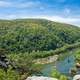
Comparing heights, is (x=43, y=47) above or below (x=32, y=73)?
below

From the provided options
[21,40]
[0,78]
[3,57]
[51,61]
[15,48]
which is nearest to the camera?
[0,78]

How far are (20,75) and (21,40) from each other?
160 meters

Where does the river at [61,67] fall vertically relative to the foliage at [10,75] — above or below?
below

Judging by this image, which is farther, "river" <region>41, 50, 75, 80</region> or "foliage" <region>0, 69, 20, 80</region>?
"river" <region>41, 50, 75, 80</region>

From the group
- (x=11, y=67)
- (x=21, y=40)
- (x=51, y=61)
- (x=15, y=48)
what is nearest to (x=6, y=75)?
(x=11, y=67)

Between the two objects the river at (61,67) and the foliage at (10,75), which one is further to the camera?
the river at (61,67)

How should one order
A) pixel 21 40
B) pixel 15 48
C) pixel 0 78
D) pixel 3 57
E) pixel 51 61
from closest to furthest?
pixel 0 78 < pixel 3 57 < pixel 51 61 < pixel 15 48 < pixel 21 40

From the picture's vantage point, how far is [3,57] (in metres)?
34.5

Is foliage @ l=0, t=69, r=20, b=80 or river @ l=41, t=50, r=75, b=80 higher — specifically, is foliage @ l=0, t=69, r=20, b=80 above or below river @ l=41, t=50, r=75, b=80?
above

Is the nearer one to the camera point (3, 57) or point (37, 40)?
point (3, 57)

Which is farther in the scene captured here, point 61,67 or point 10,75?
point 61,67

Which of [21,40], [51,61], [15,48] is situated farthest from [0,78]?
[21,40]

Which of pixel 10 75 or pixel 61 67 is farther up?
pixel 10 75

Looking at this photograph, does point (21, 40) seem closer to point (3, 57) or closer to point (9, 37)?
point (9, 37)
